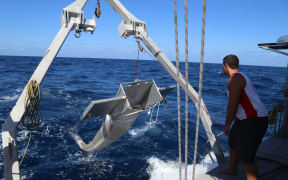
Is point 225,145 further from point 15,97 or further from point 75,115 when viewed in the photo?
point 15,97

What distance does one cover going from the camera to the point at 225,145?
9.67 m

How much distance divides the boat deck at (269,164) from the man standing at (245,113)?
0.91 meters

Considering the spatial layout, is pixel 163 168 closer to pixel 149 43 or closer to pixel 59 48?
pixel 149 43

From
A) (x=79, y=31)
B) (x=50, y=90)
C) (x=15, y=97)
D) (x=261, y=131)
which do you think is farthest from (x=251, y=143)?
(x=50, y=90)

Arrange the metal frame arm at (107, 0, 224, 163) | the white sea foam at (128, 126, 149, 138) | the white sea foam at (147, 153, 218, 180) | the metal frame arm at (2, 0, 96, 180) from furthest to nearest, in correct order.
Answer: the white sea foam at (128, 126, 149, 138) → the white sea foam at (147, 153, 218, 180) → the metal frame arm at (107, 0, 224, 163) → the metal frame arm at (2, 0, 96, 180)

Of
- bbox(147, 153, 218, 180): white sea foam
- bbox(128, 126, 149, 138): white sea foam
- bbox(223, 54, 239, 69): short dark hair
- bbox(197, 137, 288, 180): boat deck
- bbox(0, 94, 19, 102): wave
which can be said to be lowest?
bbox(147, 153, 218, 180): white sea foam

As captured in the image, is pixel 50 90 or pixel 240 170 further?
pixel 50 90

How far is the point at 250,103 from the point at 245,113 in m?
0.16

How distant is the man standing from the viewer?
275 cm

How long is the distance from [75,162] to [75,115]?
591 cm

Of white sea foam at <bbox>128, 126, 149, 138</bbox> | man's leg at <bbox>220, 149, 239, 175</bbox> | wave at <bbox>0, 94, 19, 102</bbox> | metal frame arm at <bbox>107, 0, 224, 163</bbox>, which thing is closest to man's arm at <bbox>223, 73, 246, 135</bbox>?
man's leg at <bbox>220, 149, 239, 175</bbox>

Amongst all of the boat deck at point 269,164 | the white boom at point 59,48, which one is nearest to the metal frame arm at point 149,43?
the white boom at point 59,48

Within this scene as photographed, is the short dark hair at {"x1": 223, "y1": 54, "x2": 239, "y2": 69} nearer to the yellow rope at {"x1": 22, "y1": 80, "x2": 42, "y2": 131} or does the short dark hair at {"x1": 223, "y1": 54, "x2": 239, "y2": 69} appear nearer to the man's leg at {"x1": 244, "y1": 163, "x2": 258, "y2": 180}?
the man's leg at {"x1": 244, "y1": 163, "x2": 258, "y2": 180}

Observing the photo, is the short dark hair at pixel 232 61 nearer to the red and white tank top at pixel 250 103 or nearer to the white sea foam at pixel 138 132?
the red and white tank top at pixel 250 103
